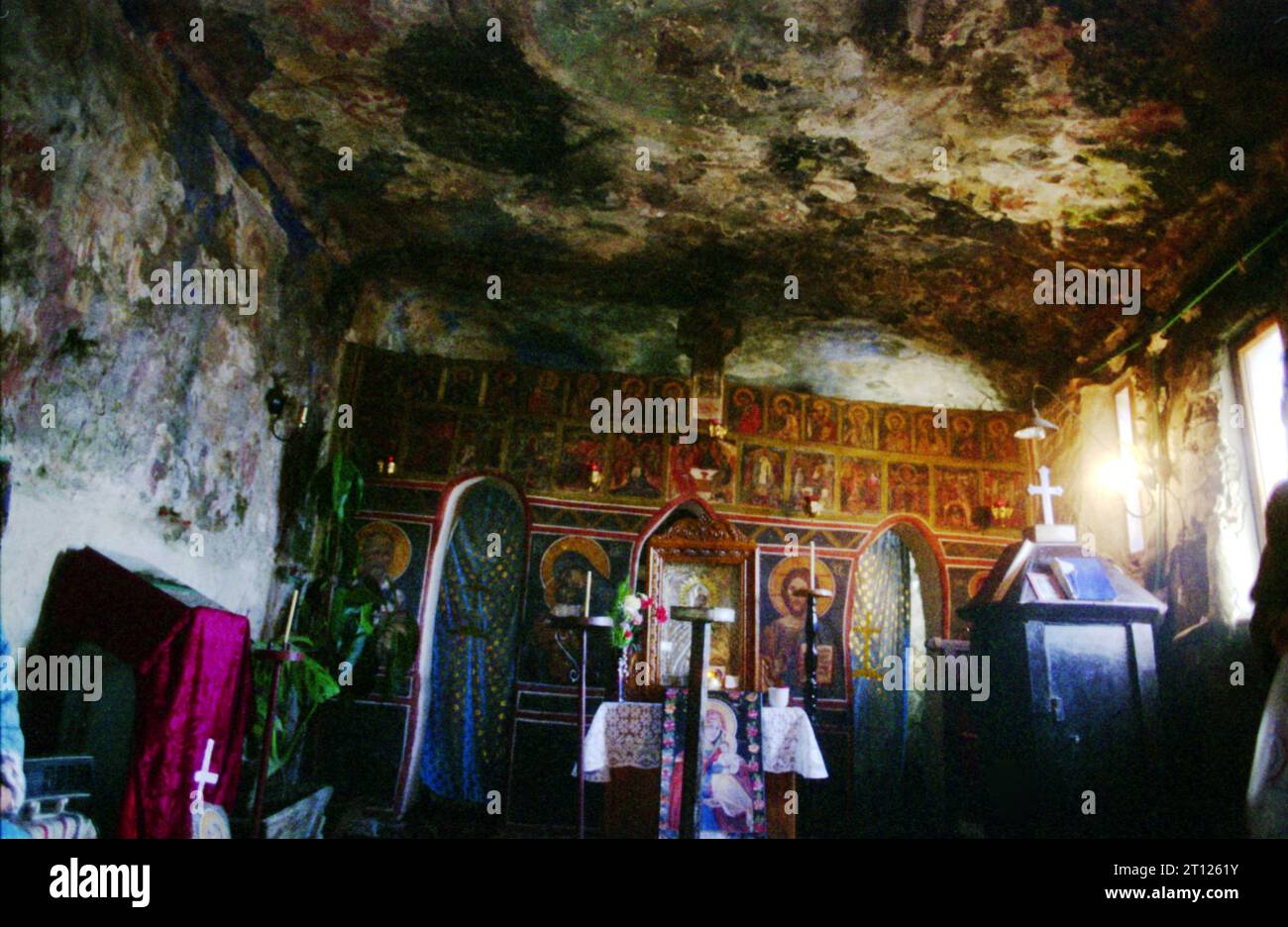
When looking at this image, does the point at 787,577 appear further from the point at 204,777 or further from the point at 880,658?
the point at 204,777

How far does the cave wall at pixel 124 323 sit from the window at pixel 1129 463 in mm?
8016

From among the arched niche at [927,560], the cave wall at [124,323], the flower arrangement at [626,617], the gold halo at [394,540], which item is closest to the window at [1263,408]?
the arched niche at [927,560]

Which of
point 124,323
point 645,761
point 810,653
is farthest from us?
point 810,653

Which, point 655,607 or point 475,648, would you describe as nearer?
point 655,607

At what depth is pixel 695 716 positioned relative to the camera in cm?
468

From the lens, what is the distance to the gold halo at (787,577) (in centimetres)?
891

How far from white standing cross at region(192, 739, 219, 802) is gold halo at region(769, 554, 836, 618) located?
581cm

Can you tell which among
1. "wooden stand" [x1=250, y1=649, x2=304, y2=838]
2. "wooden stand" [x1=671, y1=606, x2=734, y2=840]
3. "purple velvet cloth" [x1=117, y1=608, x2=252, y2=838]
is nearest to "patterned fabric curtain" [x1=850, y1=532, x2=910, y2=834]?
"wooden stand" [x1=671, y1=606, x2=734, y2=840]

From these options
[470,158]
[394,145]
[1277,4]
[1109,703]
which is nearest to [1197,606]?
[1109,703]

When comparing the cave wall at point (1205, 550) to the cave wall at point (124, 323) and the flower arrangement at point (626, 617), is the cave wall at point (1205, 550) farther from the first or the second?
the cave wall at point (124, 323)

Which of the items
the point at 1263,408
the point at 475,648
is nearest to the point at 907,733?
the point at 475,648

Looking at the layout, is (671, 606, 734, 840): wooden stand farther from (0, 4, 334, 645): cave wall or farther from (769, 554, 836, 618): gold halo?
(769, 554, 836, 618): gold halo

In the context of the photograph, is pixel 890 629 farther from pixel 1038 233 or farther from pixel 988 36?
pixel 988 36

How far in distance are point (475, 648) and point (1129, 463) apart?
22.8ft
